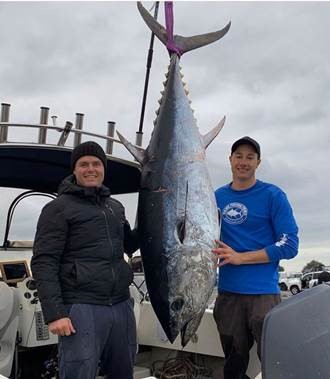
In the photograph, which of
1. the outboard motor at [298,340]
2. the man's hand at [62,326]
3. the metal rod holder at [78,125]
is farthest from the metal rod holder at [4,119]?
the outboard motor at [298,340]

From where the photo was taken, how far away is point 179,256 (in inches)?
106

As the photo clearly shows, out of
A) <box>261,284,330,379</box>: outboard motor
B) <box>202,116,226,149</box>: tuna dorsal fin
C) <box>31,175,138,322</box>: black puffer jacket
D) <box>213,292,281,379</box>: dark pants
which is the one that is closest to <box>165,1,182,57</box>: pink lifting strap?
<box>202,116,226,149</box>: tuna dorsal fin

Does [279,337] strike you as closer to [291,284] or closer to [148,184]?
[148,184]

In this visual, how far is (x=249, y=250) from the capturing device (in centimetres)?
315

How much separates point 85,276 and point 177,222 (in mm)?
553

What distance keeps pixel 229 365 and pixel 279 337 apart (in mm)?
1603

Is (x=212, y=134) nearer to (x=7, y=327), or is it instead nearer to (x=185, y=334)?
(x=185, y=334)

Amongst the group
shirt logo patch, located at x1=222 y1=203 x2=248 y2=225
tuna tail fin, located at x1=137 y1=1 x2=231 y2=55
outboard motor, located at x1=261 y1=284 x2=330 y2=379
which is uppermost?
tuna tail fin, located at x1=137 y1=1 x2=231 y2=55

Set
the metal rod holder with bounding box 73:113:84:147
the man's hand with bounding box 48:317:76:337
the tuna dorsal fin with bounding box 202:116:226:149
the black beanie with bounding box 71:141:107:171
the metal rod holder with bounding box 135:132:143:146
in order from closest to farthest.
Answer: the man's hand with bounding box 48:317:76:337, the black beanie with bounding box 71:141:107:171, the tuna dorsal fin with bounding box 202:116:226:149, the metal rod holder with bounding box 73:113:84:147, the metal rod holder with bounding box 135:132:143:146

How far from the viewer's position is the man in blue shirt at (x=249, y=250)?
3090 millimetres

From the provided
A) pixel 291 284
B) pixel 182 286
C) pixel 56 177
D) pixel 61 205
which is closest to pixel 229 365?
pixel 182 286

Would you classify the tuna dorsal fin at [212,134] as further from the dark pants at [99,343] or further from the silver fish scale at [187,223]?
the dark pants at [99,343]

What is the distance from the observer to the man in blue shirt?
3090mm

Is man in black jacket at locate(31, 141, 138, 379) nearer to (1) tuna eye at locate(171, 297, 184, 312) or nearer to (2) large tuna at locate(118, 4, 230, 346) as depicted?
(2) large tuna at locate(118, 4, 230, 346)
